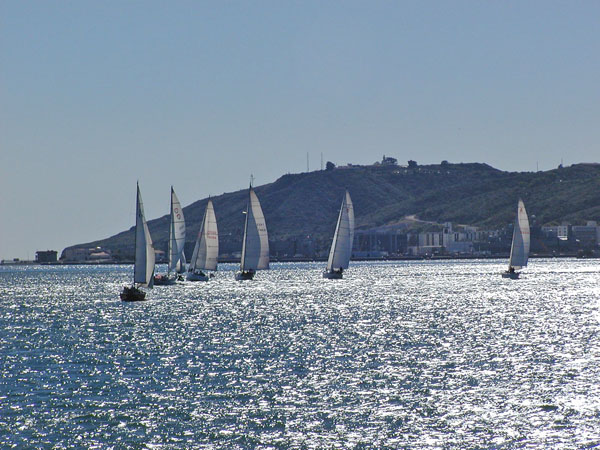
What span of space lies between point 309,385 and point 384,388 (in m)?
3.30

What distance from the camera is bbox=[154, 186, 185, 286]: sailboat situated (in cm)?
12525

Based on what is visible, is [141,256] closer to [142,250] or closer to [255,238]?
[142,250]

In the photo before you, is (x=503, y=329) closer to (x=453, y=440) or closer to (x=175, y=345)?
(x=175, y=345)

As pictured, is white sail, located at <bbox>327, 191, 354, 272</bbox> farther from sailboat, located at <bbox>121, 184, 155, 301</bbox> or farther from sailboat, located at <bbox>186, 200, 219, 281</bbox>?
sailboat, located at <bbox>121, 184, 155, 301</bbox>

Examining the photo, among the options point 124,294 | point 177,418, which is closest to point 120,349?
point 177,418

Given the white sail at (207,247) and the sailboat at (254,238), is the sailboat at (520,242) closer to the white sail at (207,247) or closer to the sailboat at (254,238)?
the sailboat at (254,238)

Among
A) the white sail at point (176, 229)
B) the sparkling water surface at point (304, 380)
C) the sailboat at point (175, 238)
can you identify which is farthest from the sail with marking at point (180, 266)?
the sparkling water surface at point (304, 380)

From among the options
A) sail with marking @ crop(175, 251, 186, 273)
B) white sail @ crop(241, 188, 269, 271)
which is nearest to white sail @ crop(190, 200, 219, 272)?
sail with marking @ crop(175, 251, 186, 273)

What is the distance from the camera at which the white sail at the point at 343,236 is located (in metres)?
129

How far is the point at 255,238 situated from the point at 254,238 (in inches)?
7.1

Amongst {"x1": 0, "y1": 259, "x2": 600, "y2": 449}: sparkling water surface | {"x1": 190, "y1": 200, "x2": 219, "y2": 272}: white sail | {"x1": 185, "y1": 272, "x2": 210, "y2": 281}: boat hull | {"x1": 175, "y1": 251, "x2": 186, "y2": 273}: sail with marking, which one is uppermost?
{"x1": 190, "y1": 200, "x2": 219, "y2": 272}: white sail

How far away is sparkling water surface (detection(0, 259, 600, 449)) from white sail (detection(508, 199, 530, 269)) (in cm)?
6238

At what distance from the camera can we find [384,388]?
42.9m

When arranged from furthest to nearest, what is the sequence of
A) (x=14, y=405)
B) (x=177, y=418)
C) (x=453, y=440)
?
1. (x=14, y=405)
2. (x=177, y=418)
3. (x=453, y=440)
